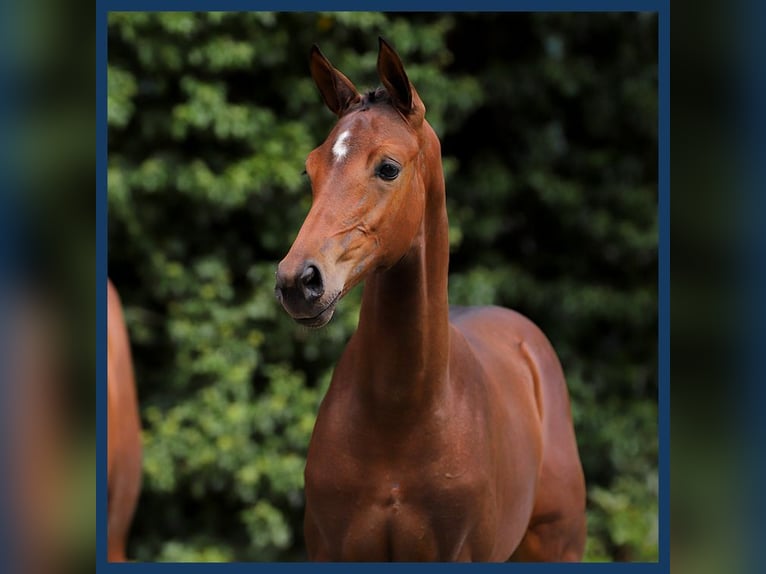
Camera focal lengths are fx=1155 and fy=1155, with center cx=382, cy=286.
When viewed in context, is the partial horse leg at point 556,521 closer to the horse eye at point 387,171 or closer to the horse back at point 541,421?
the horse back at point 541,421

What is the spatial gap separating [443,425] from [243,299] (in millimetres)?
3232

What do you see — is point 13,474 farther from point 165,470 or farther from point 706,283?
point 165,470

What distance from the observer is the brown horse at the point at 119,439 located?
11.3ft

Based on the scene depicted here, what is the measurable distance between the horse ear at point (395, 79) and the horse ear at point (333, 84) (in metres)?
0.10

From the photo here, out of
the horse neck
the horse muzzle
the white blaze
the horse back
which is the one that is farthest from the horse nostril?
the horse back

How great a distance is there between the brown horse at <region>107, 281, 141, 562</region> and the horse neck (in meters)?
1.08

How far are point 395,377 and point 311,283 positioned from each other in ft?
1.68

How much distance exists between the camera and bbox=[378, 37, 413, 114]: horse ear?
242 centimetres

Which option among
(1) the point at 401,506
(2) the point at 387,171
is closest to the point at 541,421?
(1) the point at 401,506

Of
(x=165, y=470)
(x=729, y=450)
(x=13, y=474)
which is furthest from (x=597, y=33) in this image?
(x=13, y=474)

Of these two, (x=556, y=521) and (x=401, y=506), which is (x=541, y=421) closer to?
(x=556, y=521)

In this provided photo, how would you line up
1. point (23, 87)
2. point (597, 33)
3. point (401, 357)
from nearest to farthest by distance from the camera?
point (23, 87), point (401, 357), point (597, 33)

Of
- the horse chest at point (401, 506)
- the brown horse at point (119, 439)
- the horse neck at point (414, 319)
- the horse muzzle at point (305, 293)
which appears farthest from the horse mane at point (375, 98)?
the brown horse at point (119, 439)

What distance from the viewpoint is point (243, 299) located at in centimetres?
577
